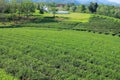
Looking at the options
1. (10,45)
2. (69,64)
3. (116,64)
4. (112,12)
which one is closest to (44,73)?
(69,64)

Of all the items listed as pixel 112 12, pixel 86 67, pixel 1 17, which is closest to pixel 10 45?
pixel 86 67

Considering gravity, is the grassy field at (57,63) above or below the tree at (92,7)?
above

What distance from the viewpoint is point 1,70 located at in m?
20.2

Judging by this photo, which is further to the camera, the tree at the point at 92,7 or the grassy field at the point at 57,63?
the tree at the point at 92,7

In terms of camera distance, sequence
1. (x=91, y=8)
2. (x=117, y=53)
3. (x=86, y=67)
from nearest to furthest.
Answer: (x=86, y=67), (x=117, y=53), (x=91, y=8)

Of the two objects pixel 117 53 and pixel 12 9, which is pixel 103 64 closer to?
pixel 117 53

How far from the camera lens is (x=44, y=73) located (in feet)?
64.4

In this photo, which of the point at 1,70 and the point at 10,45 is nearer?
the point at 1,70

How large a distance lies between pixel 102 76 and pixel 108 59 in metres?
5.40

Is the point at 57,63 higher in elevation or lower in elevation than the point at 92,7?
higher

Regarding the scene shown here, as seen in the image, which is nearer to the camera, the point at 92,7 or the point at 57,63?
the point at 57,63

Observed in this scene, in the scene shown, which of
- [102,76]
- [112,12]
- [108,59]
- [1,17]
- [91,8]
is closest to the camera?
[102,76]

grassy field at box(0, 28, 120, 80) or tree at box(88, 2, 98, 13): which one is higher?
grassy field at box(0, 28, 120, 80)

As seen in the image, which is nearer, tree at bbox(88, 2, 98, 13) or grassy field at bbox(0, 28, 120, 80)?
grassy field at bbox(0, 28, 120, 80)
